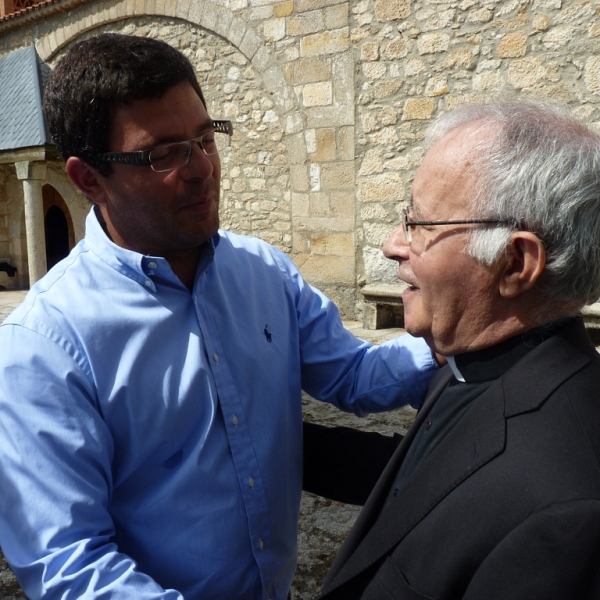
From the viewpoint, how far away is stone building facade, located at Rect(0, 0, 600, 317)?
5.24 metres

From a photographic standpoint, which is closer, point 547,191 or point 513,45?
point 547,191

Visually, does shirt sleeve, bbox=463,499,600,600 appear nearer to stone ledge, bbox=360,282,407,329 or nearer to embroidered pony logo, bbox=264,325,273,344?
embroidered pony logo, bbox=264,325,273,344

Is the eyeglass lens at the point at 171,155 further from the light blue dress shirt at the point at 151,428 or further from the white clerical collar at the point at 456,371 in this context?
the white clerical collar at the point at 456,371

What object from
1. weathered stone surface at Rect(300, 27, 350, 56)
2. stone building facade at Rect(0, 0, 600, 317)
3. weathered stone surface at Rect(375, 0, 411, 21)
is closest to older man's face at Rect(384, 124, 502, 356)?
stone building facade at Rect(0, 0, 600, 317)

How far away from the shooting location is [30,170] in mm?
8375

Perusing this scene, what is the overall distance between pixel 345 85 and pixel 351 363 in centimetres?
527

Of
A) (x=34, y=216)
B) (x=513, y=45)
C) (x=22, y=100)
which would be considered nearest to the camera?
(x=513, y=45)

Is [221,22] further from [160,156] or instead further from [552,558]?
[552,558]

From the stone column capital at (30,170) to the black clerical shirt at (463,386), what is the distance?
820cm

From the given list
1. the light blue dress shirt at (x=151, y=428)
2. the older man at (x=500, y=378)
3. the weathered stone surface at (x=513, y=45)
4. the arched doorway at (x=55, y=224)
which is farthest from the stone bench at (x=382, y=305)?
the arched doorway at (x=55, y=224)

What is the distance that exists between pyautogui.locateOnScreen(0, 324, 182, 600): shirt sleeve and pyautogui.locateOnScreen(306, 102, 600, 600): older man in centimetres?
44

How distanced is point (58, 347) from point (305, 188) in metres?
5.90

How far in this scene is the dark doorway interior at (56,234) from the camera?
452 inches

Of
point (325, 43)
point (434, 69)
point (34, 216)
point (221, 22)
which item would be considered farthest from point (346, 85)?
point (34, 216)
